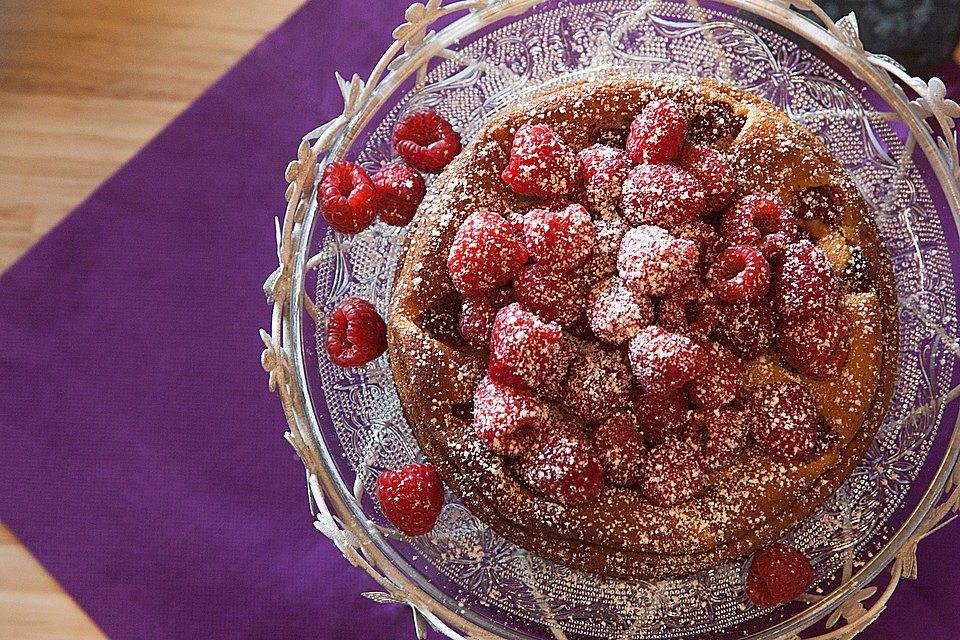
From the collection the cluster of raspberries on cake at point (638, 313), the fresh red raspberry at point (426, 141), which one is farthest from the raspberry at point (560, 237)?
the fresh red raspberry at point (426, 141)

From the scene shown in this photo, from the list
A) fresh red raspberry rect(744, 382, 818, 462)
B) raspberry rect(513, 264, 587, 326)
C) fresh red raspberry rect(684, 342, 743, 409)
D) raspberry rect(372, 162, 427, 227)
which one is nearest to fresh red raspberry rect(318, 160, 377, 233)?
raspberry rect(372, 162, 427, 227)

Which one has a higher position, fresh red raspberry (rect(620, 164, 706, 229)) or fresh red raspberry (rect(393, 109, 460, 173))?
fresh red raspberry (rect(620, 164, 706, 229))

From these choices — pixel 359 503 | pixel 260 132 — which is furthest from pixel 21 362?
pixel 359 503

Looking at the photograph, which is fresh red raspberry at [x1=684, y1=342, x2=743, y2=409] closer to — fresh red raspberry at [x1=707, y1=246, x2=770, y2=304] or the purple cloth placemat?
fresh red raspberry at [x1=707, y1=246, x2=770, y2=304]

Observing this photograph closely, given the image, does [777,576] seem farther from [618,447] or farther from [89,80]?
[89,80]

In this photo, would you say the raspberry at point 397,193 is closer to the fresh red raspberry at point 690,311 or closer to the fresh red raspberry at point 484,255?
the fresh red raspberry at point 484,255

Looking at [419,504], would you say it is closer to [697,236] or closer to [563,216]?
[563,216]
